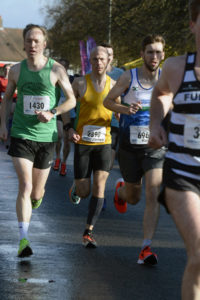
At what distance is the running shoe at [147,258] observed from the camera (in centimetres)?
640

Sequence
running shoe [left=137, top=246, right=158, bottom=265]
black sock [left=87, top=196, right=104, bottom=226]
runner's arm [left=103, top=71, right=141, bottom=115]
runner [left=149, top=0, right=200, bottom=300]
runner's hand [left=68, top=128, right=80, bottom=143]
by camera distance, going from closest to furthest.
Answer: runner [left=149, top=0, right=200, bottom=300], running shoe [left=137, top=246, right=158, bottom=265], runner's arm [left=103, top=71, right=141, bottom=115], black sock [left=87, top=196, right=104, bottom=226], runner's hand [left=68, top=128, right=80, bottom=143]

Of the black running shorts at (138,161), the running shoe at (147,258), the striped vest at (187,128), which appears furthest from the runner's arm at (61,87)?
the striped vest at (187,128)

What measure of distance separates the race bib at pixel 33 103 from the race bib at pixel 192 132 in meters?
3.16

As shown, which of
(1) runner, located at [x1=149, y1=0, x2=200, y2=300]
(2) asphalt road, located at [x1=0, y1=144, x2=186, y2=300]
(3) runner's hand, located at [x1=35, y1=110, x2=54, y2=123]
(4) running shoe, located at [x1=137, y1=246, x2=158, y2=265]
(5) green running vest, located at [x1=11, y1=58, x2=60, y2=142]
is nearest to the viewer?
(1) runner, located at [x1=149, y1=0, x2=200, y2=300]

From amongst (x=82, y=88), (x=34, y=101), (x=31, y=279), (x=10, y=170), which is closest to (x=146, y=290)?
(x=31, y=279)

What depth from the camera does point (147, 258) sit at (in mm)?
6406

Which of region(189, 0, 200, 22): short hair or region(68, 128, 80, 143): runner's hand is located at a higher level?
region(189, 0, 200, 22): short hair

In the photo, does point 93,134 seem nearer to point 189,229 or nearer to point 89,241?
point 89,241

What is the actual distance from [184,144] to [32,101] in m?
3.20

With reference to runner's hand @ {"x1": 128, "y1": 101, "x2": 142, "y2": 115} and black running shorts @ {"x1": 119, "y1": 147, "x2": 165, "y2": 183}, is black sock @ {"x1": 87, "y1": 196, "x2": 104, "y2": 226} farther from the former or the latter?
runner's hand @ {"x1": 128, "y1": 101, "x2": 142, "y2": 115}

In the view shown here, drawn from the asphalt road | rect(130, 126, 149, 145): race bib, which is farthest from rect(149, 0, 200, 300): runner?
rect(130, 126, 149, 145): race bib

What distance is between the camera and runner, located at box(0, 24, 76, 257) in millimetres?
6953

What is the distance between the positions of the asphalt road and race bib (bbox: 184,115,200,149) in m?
1.69

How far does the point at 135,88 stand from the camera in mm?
7195
